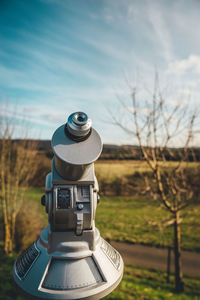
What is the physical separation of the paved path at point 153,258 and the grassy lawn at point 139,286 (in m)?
0.53

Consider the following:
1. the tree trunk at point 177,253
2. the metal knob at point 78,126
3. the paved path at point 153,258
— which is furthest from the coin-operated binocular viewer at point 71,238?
the paved path at point 153,258

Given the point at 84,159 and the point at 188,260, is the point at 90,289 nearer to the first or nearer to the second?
the point at 84,159

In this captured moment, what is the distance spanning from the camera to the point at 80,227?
184 centimetres

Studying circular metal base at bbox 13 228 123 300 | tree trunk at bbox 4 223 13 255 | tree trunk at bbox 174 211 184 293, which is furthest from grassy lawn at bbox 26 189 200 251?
circular metal base at bbox 13 228 123 300

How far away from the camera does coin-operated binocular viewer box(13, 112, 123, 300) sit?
5.49 feet

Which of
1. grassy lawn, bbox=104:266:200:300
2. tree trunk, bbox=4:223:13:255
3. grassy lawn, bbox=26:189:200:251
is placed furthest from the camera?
grassy lawn, bbox=26:189:200:251

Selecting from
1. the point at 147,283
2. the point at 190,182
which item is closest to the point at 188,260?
the point at 147,283

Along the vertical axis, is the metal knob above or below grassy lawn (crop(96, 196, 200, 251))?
above

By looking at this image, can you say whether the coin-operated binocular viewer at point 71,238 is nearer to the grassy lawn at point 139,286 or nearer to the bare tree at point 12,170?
the grassy lawn at point 139,286

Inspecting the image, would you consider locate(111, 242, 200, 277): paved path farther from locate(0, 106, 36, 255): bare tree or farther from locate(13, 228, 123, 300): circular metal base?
locate(13, 228, 123, 300): circular metal base

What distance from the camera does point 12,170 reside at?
32.6ft

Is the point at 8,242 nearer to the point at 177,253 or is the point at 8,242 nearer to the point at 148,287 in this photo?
the point at 148,287

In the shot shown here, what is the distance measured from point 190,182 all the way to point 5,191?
760 centimetres

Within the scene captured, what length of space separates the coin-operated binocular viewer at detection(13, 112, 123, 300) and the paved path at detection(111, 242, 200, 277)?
7.80 meters
